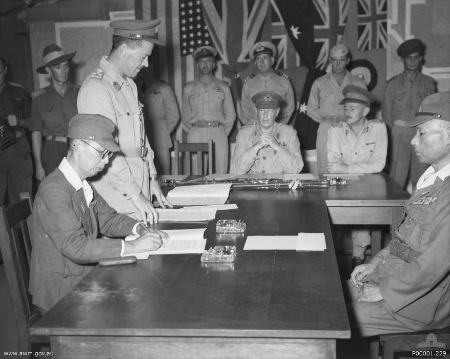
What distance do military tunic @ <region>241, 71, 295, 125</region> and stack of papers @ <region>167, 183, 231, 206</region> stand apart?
272 centimetres

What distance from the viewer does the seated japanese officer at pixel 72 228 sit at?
80.2 inches

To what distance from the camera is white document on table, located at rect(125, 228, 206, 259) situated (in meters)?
2.03

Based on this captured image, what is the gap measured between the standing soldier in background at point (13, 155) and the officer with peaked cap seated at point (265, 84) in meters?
2.28

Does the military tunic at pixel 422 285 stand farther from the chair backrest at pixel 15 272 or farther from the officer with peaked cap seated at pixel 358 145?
the officer with peaked cap seated at pixel 358 145

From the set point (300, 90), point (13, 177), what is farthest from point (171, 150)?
point (13, 177)

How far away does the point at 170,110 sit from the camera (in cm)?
622

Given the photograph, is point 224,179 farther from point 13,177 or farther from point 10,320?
point 13,177

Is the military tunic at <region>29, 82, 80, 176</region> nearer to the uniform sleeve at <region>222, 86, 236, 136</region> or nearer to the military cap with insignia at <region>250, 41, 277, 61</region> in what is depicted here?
the uniform sleeve at <region>222, 86, 236, 136</region>

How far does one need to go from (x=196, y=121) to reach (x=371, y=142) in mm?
2396

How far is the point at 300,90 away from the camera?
6355mm

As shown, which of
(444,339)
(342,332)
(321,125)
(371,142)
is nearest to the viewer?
(342,332)

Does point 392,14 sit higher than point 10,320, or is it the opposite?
point 392,14

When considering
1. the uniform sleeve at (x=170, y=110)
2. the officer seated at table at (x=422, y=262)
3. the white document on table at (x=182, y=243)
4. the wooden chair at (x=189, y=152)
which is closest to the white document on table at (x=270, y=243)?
the white document on table at (x=182, y=243)

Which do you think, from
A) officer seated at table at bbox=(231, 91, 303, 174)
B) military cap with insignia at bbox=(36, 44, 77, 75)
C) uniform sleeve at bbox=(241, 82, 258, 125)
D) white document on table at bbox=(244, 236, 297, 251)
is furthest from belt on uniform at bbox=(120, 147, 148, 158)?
uniform sleeve at bbox=(241, 82, 258, 125)
